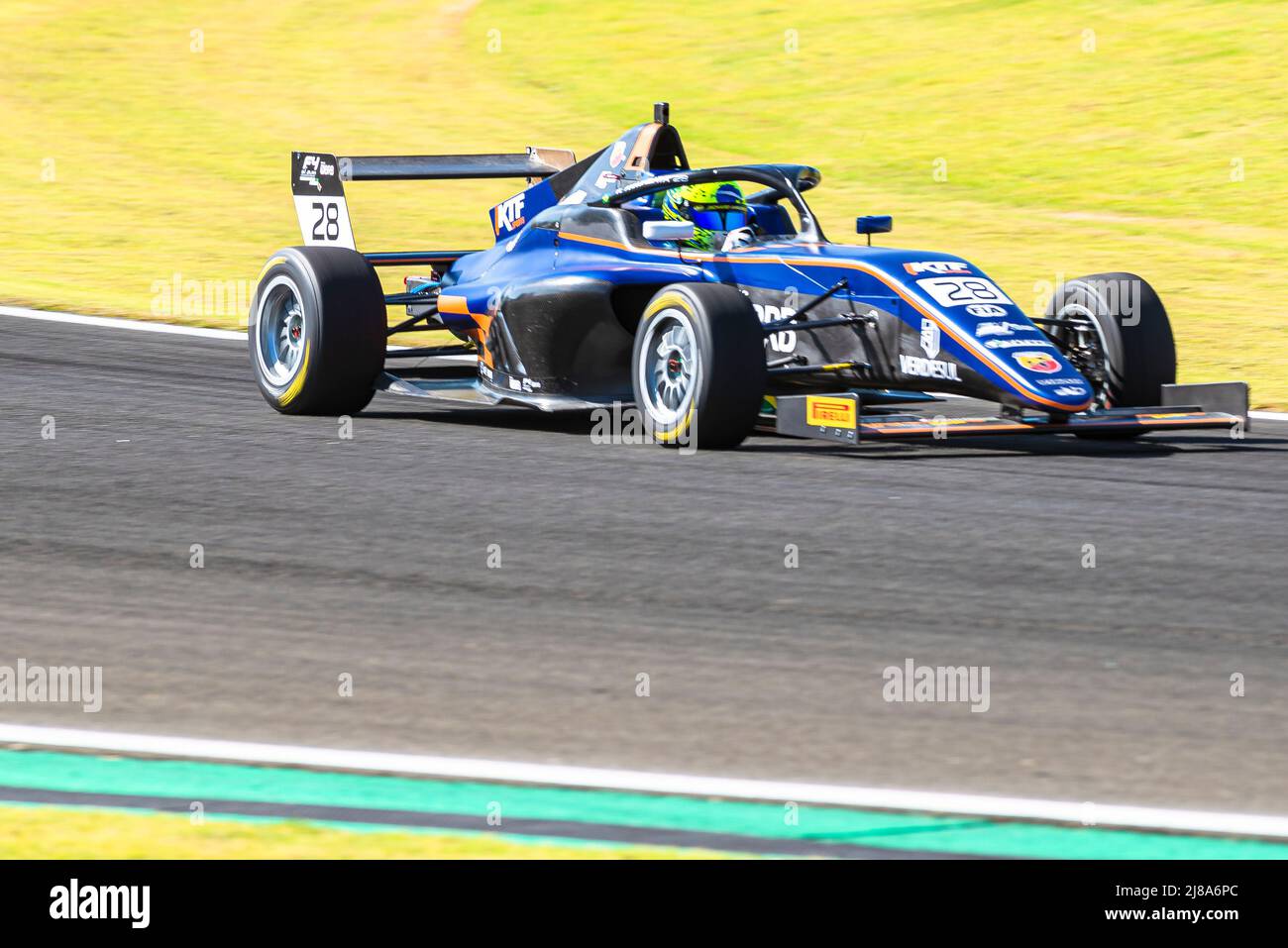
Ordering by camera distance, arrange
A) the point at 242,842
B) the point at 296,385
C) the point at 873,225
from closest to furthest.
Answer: the point at 242,842 < the point at 873,225 < the point at 296,385

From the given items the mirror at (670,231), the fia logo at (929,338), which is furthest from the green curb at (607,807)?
the mirror at (670,231)

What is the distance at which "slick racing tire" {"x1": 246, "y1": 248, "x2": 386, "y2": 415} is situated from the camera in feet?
34.0

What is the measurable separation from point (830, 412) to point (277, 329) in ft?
10.9

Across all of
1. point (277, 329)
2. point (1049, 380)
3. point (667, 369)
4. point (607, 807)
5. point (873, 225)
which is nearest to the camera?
point (607, 807)

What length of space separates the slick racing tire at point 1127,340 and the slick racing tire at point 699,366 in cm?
181

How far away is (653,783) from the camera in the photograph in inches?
193

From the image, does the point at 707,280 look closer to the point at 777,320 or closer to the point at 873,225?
the point at 777,320

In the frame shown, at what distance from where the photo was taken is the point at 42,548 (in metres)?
7.36

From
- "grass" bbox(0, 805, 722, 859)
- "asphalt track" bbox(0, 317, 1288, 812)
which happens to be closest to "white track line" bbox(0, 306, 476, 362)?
"asphalt track" bbox(0, 317, 1288, 812)

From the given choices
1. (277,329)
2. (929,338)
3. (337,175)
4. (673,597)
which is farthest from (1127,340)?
(337,175)

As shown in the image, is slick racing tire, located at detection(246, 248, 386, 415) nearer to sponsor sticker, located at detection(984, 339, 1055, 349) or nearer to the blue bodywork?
the blue bodywork

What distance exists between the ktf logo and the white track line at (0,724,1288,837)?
6438 mm

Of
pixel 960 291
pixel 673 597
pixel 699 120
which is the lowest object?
pixel 673 597
